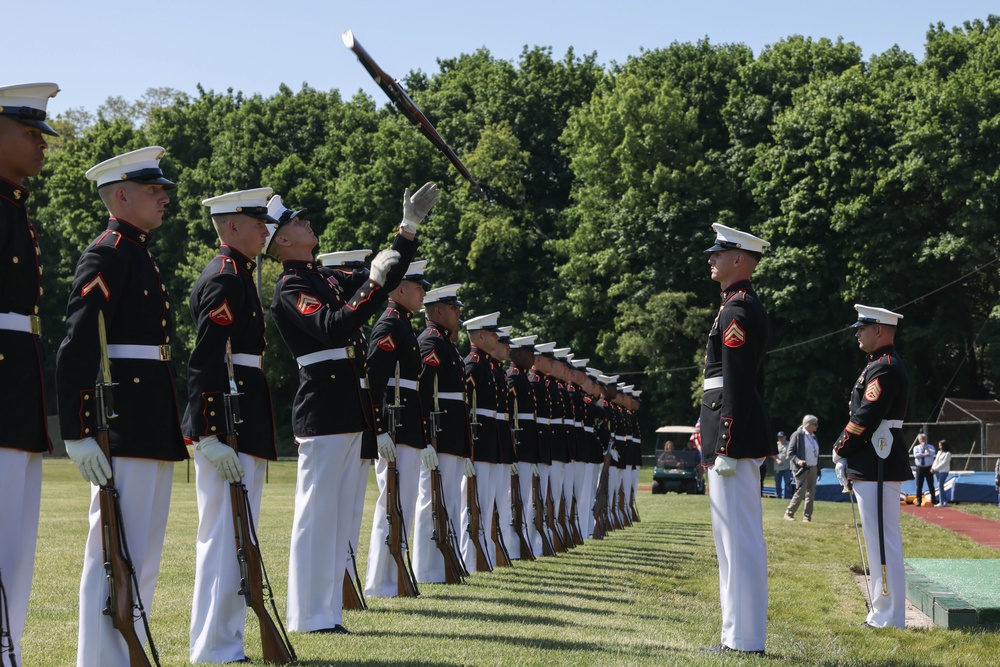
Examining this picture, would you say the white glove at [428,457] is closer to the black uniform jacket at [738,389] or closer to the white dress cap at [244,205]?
the black uniform jacket at [738,389]

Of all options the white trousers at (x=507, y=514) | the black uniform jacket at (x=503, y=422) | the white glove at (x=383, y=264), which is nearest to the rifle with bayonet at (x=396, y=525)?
the white glove at (x=383, y=264)

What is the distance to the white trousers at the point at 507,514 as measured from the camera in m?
14.4

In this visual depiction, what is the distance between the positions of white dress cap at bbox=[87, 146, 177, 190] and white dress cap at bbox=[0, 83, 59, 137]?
0.76m

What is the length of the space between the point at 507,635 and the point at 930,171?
1669 inches

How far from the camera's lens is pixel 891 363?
10.8m

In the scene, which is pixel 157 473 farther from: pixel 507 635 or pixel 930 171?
pixel 930 171

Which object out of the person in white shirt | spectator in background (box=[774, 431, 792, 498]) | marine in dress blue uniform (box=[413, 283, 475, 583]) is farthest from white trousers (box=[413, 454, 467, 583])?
spectator in background (box=[774, 431, 792, 498])

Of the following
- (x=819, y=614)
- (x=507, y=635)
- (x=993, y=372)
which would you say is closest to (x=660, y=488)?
(x=993, y=372)

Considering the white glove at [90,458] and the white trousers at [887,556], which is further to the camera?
the white trousers at [887,556]

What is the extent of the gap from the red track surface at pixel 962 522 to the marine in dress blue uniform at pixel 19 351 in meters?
15.9

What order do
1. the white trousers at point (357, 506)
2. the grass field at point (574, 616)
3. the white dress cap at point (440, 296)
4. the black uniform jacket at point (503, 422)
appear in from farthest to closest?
the black uniform jacket at point (503, 422), the white dress cap at point (440, 296), the white trousers at point (357, 506), the grass field at point (574, 616)

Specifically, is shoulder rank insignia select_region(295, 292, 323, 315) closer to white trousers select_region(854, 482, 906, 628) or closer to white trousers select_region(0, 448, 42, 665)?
white trousers select_region(0, 448, 42, 665)

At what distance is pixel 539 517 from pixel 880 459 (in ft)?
21.1

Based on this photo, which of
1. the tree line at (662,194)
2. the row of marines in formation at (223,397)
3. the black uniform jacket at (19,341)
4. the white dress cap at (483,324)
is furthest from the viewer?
the tree line at (662,194)
